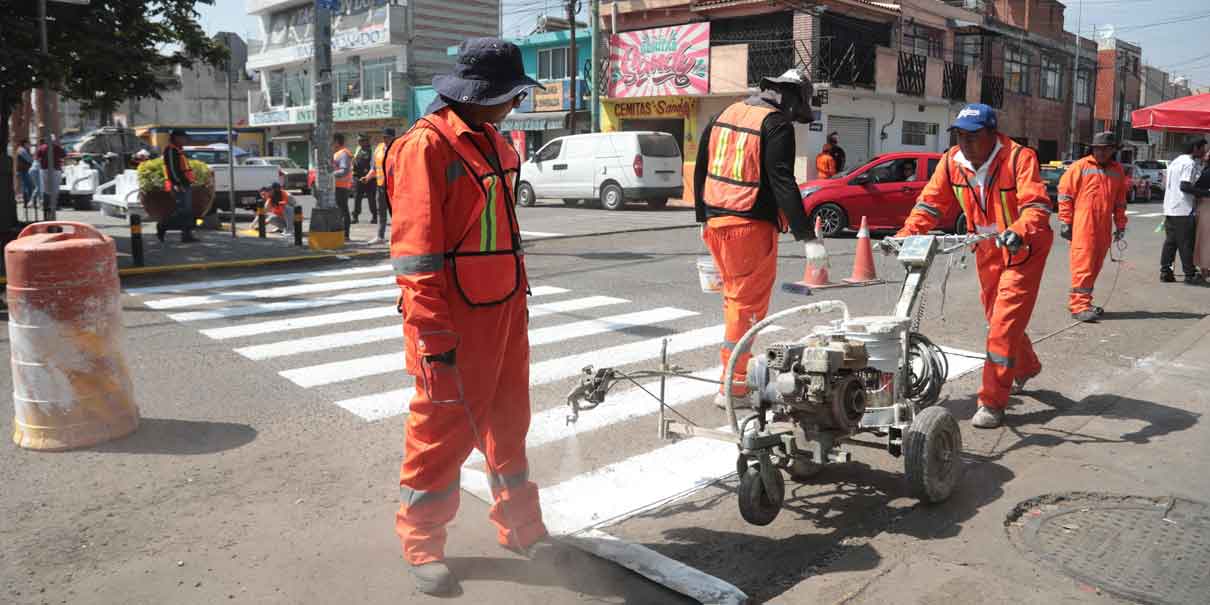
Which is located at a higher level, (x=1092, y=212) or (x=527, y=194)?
(x=527, y=194)

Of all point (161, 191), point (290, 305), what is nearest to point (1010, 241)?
point (290, 305)

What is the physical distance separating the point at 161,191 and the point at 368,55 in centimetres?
3414

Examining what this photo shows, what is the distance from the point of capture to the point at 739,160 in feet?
17.8

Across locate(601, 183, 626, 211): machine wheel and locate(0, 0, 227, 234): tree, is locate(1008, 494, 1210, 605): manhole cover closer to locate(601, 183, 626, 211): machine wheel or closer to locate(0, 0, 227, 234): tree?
locate(0, 0, 227, 234): tree

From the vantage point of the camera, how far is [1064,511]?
427 centimetres

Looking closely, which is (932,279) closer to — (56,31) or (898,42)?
(56,31)

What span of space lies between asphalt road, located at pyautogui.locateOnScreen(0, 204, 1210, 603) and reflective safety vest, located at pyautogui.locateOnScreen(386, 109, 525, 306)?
1112 mm

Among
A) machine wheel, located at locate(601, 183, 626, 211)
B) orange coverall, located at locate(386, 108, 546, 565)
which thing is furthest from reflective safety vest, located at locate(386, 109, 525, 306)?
machine wheel, located at locate(601, 183, 626, 211)

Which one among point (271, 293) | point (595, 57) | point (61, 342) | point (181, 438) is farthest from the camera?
point (595, 57)

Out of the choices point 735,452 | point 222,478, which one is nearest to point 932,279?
point 735,452

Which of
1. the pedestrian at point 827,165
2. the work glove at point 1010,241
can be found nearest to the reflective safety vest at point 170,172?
the pedestrian at point 827,165

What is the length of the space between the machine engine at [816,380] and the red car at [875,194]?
1308cm

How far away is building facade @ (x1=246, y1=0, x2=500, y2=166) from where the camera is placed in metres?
44.5

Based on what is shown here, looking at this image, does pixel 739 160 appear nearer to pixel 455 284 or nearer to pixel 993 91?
pixel 455 284
